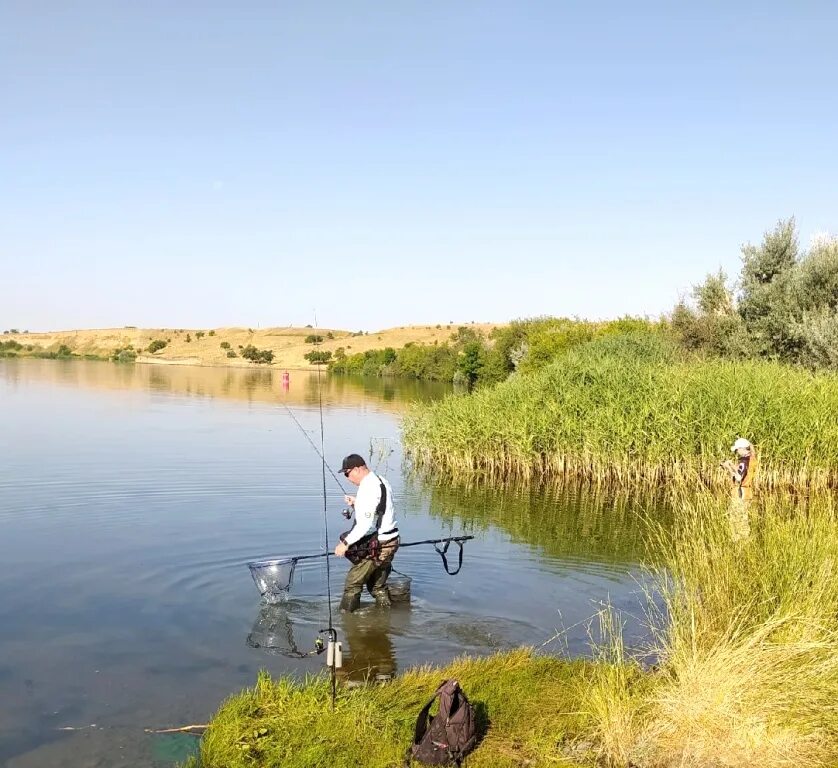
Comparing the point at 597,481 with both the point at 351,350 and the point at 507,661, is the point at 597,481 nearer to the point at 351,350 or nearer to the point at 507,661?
the point at 507,661

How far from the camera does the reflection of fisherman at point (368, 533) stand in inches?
371

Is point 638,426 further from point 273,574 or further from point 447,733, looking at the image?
point 447,733

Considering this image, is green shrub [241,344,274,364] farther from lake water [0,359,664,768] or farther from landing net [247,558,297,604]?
landing net [247,558,297,604]

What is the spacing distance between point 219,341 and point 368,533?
458 ft

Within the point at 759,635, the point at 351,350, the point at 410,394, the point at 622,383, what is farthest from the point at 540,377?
the point at 351,350

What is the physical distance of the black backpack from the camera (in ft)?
19.6

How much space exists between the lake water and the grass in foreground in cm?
70

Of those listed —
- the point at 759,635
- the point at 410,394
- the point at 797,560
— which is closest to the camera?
the point at 759,635

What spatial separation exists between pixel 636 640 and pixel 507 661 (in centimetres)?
210

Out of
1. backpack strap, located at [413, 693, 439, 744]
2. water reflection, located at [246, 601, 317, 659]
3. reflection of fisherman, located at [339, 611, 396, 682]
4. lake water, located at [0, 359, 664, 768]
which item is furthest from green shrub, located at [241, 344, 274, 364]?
backpack strap, located at [413, 693, 439, 744]

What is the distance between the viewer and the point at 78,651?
9125mm

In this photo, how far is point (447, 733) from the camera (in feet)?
19.7

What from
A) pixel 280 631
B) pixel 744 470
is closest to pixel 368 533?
pixel 280 631

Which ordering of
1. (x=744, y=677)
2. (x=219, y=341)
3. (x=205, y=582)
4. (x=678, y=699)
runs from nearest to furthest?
(x=744, y=677)
(x=678, y=699)
(x=205, y=582)
(x=219, y=341)
